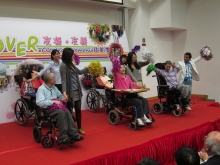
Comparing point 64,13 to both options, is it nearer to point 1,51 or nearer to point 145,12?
point 1,51

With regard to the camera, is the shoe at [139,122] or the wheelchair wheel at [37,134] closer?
the wheelchair wheel at [37,134]

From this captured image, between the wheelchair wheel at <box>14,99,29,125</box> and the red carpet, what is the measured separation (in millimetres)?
128

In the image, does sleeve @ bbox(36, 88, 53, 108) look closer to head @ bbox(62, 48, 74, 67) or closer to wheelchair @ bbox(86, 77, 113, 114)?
head @ bbox(62, 48, 74, 67)

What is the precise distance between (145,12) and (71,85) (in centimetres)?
450

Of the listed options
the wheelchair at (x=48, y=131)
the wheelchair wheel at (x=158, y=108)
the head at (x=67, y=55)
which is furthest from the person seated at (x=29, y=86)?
the wheelchair wheel at (x=158, y=108)

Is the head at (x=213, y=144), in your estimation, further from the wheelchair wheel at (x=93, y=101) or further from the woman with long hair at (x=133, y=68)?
the wheelchair wheel at (x=93, y=101)

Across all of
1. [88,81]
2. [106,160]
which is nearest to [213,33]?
[88,81]

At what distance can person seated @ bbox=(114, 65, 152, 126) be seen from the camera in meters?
4.06

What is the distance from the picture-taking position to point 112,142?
11.3ft

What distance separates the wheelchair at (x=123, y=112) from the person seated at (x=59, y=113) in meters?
1.15

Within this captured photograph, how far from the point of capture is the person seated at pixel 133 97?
4.06 meters

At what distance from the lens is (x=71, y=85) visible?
3.60 meters

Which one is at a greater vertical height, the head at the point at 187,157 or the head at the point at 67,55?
the head at the point at 67,55

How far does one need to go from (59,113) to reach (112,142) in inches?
33.5
